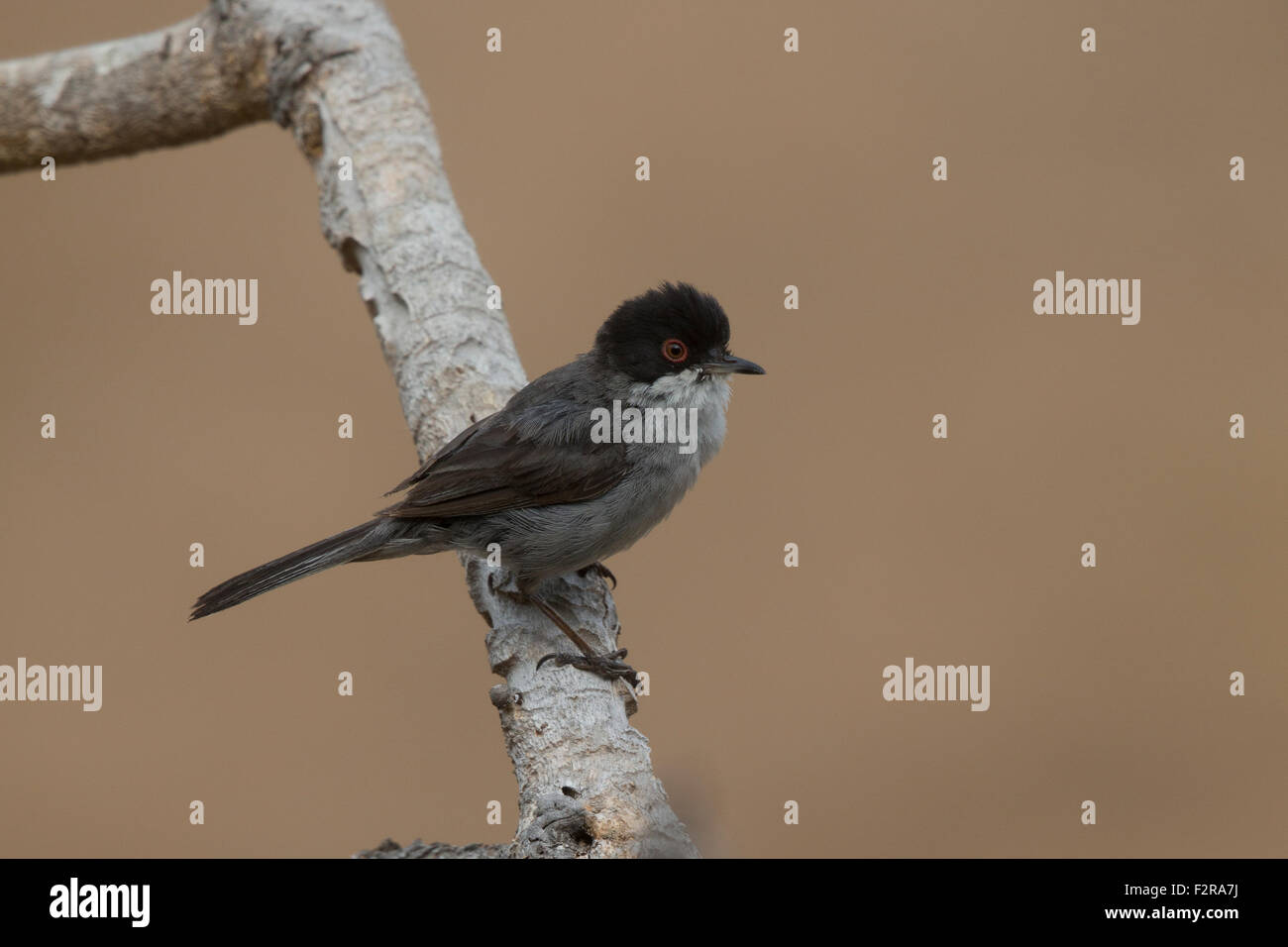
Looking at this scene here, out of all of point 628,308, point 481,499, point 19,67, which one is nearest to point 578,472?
point 481,499

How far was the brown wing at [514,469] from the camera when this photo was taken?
4.05 m

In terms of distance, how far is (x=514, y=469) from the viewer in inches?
160

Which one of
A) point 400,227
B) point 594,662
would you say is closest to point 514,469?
point 594,662

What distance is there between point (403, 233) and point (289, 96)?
3.41ft

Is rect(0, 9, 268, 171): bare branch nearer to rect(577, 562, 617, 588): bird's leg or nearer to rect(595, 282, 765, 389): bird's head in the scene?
rect(595, 282, 765, 389): bird's head

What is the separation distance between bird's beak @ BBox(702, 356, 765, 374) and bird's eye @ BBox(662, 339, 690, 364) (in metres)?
0.08

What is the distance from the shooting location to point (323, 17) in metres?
5.15

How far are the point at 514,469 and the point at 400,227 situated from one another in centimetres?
121

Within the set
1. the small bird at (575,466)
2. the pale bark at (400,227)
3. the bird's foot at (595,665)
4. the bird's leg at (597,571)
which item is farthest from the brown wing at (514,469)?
the bird's foot at (595,665)

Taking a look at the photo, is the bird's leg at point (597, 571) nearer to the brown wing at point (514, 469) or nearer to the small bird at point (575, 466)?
the small bird at point (575, 466)

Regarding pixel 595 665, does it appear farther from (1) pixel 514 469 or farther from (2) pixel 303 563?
(2) pixel 303 563

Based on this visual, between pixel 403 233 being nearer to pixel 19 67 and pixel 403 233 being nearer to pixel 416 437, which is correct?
pixel 416 437

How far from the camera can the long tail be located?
153 inches
